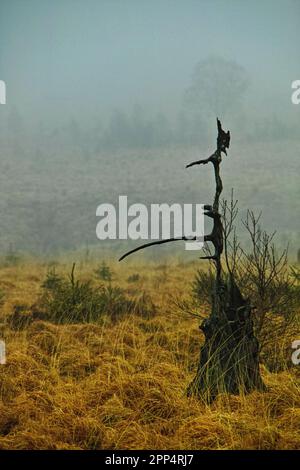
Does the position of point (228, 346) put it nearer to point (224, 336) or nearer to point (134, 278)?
point (224, 336)

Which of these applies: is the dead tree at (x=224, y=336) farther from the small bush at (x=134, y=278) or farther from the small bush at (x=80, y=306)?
the small bush at (x=134, y=278)

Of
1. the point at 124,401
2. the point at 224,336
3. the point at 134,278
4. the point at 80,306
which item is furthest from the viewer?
the point at 134,278

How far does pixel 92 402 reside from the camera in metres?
4.05

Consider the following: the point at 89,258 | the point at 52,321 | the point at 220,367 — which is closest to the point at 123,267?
the point at 89,258

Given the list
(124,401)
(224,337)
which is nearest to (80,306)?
(124,401)

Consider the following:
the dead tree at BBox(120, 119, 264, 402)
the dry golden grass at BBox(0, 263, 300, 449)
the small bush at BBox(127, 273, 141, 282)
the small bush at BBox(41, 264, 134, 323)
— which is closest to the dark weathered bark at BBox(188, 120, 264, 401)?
the dead tree at BBox(120, 119, 264, 402)

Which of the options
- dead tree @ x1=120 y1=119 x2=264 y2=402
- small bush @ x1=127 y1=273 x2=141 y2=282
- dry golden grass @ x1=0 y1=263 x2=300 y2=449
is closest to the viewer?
dry golden grass @ x1=0 y1=263 x2=300 y2=449

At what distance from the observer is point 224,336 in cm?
380

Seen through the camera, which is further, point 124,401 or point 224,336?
point 124,401

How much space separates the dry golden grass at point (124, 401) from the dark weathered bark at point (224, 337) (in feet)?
0.42

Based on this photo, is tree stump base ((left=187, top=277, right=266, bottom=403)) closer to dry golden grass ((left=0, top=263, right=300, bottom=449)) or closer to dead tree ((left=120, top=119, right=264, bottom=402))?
dead tree ((left=120, top=119, right=264, bottom=402))

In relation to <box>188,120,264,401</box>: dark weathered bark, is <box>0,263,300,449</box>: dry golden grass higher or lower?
lower

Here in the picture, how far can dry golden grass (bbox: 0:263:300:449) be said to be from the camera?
132 inches
